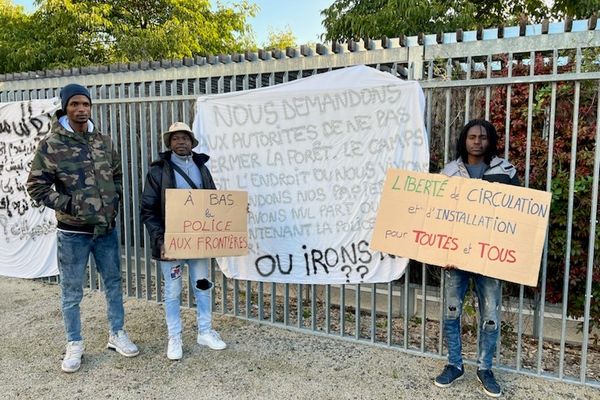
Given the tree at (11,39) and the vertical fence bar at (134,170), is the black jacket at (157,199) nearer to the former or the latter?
the vertical fence bar at (134,170)

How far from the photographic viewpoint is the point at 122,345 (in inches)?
161

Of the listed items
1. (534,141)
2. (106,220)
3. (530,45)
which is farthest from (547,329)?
(106,220)

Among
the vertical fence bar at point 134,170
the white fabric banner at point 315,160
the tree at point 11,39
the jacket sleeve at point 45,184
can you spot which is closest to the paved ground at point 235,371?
the white fabric banner at point 315,160

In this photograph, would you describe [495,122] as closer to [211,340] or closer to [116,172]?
[211,340]

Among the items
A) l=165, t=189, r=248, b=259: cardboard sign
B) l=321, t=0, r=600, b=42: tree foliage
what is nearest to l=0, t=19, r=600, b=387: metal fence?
l=165, t=189, r=248, b=259: cardboard sign

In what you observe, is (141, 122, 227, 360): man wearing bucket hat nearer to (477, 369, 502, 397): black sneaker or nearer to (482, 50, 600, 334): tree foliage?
(477, 369, 502, 397): black sneaker

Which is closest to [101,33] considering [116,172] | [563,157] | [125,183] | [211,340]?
[125,183]

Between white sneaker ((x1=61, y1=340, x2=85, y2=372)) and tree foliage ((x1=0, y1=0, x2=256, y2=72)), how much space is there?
11.6 meters

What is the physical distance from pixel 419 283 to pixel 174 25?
1287cm

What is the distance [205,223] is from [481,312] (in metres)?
2.14

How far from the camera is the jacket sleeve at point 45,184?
356cm

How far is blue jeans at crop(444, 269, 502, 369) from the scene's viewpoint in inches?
134

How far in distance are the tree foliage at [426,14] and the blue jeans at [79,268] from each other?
945 centimetres

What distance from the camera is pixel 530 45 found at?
410 cm
